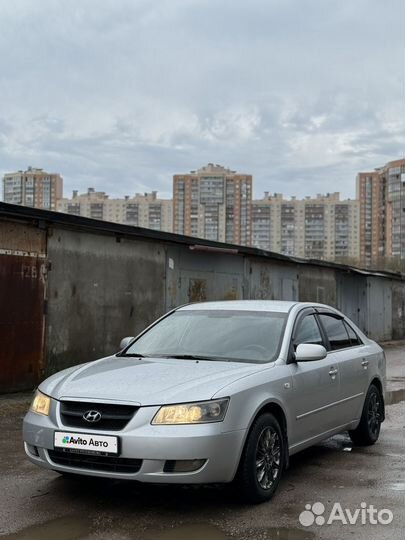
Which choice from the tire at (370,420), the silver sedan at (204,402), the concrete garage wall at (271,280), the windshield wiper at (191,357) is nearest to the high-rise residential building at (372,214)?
the concrete garage wall at (271,280)

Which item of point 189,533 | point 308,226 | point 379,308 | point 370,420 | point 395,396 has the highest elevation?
point 308,226

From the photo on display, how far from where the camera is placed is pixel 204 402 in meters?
4.57

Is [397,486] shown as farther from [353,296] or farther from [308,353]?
[353,296]

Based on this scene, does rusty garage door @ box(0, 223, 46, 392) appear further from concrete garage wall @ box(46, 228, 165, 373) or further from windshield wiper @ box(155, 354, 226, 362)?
windshield wiper @ box(155, 354, 226, 362)

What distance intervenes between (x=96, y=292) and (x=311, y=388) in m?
7.44

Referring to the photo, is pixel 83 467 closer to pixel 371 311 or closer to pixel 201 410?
pixel 201 410

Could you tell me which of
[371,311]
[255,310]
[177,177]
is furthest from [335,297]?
[177,177]

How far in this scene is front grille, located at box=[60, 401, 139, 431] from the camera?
4551 mm

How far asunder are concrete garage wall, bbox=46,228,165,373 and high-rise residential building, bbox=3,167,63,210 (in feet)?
139

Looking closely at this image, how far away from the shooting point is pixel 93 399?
4.68 meters

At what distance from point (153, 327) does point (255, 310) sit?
3.52 feet

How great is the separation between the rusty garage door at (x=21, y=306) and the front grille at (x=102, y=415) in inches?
244

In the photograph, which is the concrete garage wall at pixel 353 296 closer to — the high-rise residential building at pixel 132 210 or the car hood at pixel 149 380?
the car hood at pixel 149 380

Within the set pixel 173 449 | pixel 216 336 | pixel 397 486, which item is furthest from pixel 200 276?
pixel 173 449
